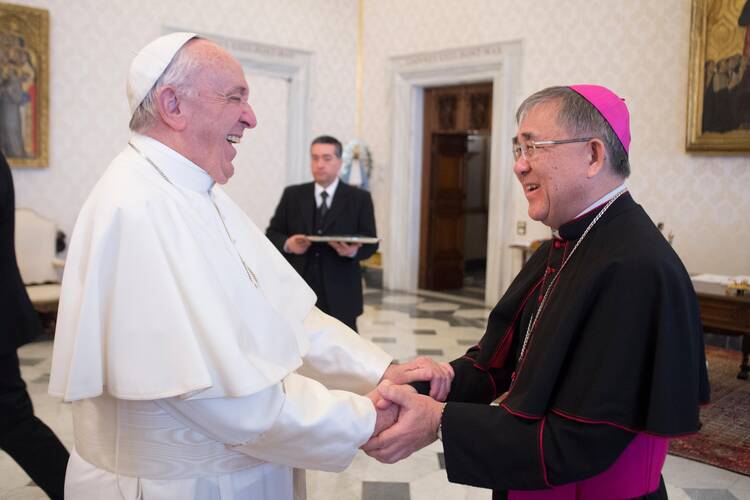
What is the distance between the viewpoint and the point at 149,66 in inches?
72.3

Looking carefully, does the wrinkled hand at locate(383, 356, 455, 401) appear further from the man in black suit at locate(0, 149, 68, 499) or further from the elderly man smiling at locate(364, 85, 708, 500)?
the man in black suit at locate(0, 149, 68, 499)

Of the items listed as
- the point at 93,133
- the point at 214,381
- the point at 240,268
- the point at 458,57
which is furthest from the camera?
the point at 458,57

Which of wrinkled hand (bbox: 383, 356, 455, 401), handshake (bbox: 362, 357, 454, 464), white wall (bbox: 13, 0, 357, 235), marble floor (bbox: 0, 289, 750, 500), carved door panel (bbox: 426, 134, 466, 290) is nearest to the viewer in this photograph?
handshake (bbox: 362, 357, 454, 464)

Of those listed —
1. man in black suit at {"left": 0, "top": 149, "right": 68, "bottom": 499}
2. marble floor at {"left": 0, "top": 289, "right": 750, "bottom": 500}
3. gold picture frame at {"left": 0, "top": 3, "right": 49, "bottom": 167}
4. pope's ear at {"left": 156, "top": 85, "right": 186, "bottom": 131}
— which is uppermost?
gold picture frame at {"left": 0, "top": 3, "right": 49, "bottom": 167}

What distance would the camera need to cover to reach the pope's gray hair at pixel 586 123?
182 cm

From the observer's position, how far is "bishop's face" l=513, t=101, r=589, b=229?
1852 mm

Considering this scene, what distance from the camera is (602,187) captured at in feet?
6.17

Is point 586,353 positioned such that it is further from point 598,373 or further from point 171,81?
point 171,81

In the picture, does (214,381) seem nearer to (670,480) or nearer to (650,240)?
(650,240)

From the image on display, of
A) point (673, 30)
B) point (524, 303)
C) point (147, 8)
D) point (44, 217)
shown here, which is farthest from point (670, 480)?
point (147, 8)

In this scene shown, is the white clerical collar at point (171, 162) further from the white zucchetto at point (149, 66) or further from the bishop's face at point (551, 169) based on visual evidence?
the bishop's face at point (551, 169)

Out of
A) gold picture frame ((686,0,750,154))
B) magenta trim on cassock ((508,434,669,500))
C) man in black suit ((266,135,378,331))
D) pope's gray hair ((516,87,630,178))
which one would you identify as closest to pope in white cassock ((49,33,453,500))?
magenta trim on cassock ((508,434,669,500))

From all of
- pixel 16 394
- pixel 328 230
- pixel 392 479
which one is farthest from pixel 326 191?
pixel 16 394

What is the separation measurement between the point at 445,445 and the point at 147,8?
8318 mm
